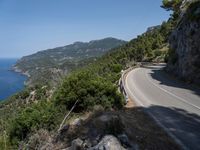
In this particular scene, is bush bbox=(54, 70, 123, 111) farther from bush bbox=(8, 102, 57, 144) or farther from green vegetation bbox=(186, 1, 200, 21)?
green vegetation bbox=(186, 1, 200, 21)

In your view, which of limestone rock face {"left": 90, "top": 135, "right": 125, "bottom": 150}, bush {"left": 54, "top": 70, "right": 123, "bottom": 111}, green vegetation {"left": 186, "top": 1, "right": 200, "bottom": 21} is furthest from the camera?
green vegetation {"left": 186, "top": 1, "right": 200, "bottom": 21}

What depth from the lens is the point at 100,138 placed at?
8695mm

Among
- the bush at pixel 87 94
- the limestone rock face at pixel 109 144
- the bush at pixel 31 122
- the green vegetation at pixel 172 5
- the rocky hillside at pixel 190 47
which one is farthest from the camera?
the green vegetation at pixel 172 5

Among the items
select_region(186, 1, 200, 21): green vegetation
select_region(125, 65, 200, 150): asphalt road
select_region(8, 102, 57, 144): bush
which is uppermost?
select_region(186, 1, 200, 21): green vegetation

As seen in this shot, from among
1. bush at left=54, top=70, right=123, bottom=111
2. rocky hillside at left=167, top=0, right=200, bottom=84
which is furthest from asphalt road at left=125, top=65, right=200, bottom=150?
rocky hillside at left=167, top=0, right=200, bottom=84

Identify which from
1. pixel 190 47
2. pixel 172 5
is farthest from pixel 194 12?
pixel 172 5

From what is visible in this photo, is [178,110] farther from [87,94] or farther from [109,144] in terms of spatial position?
[109,144]

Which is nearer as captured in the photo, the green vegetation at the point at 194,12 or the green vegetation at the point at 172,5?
the green vegetation at the point at 194,12

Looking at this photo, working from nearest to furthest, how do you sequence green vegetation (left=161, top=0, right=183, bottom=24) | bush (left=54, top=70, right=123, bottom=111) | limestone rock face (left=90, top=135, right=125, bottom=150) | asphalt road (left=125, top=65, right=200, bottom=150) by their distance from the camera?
limestone rock face (left=90, top=135, right=125, bottom=150) < asphalt road (left=125, top=65, right=200, bottom=150) < bush (left=54, top=70, right=123, bottom=111) < green vegetation (left=161, top=0, right=183, bottom=24)

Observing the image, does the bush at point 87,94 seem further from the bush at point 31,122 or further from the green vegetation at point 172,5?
the green vegetation at point 172,5

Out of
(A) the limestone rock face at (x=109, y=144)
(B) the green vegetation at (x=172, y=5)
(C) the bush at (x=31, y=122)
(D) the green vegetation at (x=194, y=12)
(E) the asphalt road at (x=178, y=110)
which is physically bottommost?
(C) the bush at (x=31, y=122)

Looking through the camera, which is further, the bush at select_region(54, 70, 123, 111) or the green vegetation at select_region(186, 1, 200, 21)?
the green vegetation at select_region(186, 1, 200, 21)

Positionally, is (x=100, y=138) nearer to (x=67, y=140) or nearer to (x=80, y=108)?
(x=67, y=140)

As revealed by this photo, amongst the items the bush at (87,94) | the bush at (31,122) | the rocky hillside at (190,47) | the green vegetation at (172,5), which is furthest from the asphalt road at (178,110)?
the green vegetation at (172,5)
